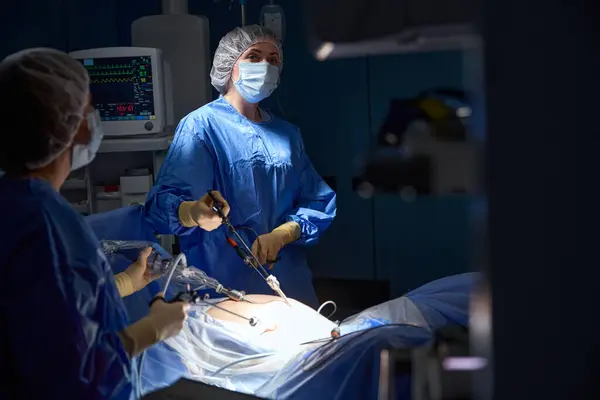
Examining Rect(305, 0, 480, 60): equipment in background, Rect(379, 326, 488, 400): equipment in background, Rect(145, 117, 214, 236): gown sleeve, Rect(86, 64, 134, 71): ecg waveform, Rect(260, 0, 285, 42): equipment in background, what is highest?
Rect(260, 0, 285, 42): equipment in background

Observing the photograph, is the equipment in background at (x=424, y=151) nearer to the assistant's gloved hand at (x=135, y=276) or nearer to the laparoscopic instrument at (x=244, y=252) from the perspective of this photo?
the assistant's gloved hand at (x=135, y=276)

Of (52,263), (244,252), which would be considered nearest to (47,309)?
(52,263)

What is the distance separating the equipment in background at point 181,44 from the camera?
3504 millimetres

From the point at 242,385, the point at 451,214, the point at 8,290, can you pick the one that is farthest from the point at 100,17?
the point at 8,290

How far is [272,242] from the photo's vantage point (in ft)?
9.16

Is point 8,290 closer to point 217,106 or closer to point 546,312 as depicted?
point 546,312

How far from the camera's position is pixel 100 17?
3994 millimetres

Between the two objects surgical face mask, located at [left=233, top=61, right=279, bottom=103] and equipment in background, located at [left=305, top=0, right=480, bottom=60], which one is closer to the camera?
equipment in background, located at [left=305, top=0, right=480, bottom=60]

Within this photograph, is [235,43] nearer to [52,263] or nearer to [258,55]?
[258,55]

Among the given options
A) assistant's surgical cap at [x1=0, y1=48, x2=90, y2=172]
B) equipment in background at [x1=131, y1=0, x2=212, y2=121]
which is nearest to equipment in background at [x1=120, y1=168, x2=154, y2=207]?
equipment in background at [x1=131, y1=0, x2=212, y2=121]

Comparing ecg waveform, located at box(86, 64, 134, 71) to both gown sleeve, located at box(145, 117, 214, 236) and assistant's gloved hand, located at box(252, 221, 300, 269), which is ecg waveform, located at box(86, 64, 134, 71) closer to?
gown sleeve, located at box(145, 117, 214, 236)

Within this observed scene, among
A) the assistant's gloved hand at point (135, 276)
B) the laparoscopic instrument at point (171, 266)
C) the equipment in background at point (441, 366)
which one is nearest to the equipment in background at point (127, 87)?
the laparoscopic instrument at point (171, 266)

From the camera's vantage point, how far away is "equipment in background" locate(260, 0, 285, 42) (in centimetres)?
358

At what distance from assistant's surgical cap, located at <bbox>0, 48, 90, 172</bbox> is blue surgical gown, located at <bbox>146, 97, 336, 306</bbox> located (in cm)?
122
